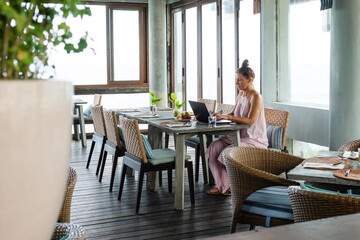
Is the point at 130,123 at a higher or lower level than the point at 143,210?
higher

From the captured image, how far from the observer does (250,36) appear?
7.75 metres

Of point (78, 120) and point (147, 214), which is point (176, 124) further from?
point (78, 120)

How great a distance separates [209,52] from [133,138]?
465cm

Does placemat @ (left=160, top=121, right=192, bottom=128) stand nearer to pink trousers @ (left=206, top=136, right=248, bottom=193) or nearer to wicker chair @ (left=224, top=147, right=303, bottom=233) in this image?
pink trousers @ (left=206, top=136, right=248, bottom=193)

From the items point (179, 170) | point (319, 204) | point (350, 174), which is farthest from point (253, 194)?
point (179, 170)

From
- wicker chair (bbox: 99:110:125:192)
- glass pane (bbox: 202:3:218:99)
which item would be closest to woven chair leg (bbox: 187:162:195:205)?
wicker chair (bbox: 99:110:125:192)

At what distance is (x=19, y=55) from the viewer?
840mm

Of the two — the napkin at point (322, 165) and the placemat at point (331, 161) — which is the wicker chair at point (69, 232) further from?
the placemat at point (331, 161)

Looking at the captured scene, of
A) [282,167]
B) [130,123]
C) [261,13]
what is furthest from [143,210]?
[261,13]

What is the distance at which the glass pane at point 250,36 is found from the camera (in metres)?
7.61

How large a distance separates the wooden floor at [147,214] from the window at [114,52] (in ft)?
15.4

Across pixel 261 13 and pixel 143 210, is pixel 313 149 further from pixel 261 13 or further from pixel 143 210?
pixel 143 210

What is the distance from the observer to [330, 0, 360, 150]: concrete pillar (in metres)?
5.39

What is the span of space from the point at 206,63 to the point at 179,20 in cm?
149
